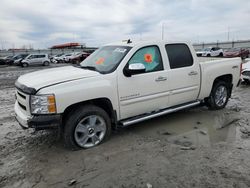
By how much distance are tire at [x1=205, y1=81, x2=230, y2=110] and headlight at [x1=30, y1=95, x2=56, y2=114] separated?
13.3 ft

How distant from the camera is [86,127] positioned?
12.5 feet

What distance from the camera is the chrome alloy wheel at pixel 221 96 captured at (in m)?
5.88

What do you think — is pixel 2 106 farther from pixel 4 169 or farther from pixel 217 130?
pixel 217 130

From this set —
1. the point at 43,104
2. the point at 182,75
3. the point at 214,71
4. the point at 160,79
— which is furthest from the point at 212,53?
the point at 43,104

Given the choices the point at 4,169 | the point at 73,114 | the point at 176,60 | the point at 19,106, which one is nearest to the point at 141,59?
the point at 176,60

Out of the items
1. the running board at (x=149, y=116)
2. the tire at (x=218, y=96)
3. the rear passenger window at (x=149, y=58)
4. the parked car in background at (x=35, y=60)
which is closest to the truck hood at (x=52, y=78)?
the rear passenger window at (x=149, y=58)

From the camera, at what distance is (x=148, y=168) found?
3223 millimetres

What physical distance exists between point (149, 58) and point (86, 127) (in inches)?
72.6

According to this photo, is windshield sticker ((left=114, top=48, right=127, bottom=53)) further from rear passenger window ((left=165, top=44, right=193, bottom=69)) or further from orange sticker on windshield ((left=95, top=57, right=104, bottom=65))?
rear passenger window ((left=165, top=44, right=193, bottom=69))

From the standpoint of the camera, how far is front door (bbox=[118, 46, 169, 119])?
405 cm

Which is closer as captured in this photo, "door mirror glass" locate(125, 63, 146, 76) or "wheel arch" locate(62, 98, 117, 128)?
"wheel arch" locate(62, 98, 117, 128)

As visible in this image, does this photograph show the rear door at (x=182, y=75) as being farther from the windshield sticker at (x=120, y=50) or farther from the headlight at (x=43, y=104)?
the headlight at (x=43, y=104)

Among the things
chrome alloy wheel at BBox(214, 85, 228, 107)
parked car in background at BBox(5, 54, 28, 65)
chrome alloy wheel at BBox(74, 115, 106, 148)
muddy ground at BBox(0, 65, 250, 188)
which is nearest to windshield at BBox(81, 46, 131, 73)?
chrome alloy wheel at BBox(74, 115, 106, 148)

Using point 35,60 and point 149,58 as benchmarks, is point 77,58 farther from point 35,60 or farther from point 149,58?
point 149,58
